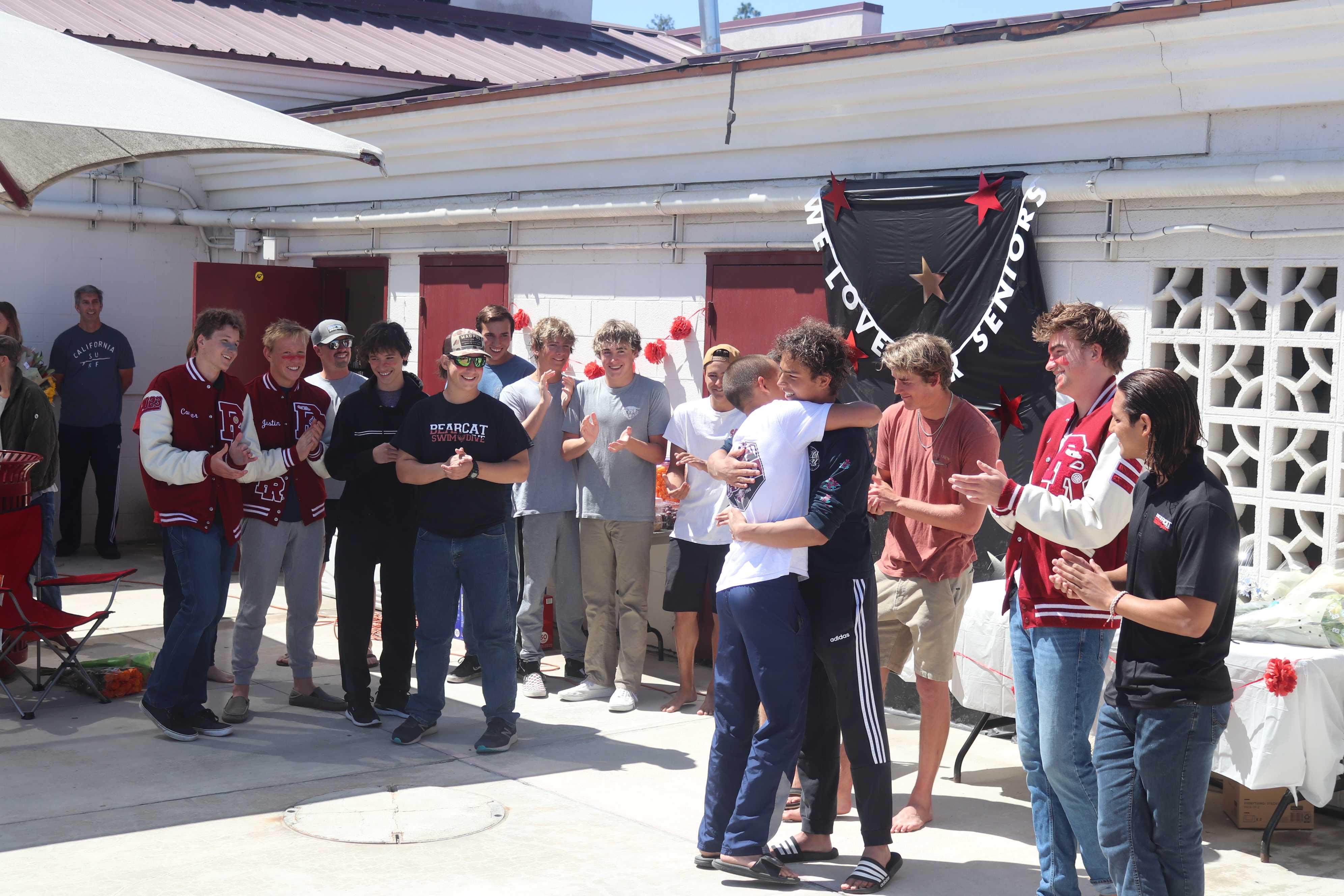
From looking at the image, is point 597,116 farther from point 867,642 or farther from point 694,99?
point 867,642

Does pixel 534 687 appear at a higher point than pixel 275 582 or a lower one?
lower

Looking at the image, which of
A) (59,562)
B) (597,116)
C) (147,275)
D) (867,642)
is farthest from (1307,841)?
(147,275)

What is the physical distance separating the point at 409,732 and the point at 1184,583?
3851mm

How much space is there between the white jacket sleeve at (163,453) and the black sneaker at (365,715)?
1335mm

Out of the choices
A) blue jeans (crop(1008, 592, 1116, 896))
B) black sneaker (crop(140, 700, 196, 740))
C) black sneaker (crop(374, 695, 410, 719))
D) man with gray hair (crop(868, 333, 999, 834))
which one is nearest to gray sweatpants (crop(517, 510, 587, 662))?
black sneaker (crop(374, 695, 410, 719))

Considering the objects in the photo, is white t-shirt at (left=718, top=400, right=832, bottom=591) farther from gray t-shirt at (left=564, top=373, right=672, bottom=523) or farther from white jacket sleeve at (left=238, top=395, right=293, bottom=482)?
white jacket sleeve at (left=238, top=395, right=293, bottom=482)

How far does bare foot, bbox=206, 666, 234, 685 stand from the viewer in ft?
24.2

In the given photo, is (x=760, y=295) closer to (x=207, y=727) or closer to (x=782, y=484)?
(x=782, y=484)

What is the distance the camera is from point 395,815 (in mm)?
5203

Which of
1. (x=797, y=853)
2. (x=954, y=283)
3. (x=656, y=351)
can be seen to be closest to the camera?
(x=797, y=853)

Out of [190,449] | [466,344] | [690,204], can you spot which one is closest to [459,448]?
[466,344]

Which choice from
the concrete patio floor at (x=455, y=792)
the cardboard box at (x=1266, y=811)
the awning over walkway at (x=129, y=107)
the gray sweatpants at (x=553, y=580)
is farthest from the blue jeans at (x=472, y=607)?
the cardboard box at (x=1266, y=811)

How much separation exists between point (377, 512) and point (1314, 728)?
4124mm

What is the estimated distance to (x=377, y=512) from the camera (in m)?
6.40
